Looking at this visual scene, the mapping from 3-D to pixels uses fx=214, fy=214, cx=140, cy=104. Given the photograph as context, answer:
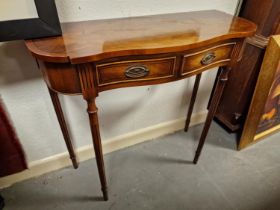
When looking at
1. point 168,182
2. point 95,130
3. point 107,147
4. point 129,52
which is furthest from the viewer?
point 107,147

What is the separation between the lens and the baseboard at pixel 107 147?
→ 1.14 meters

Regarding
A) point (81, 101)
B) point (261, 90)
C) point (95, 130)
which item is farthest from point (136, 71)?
point (261, 90)

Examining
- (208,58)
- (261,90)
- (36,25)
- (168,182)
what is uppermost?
(36,25)

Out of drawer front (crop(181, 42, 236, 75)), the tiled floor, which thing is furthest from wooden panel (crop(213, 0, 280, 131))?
drawer front (crop(181, 42, 236, 75))

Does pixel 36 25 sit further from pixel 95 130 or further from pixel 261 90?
pixel 261 90

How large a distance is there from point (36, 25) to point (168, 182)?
0.98 metres

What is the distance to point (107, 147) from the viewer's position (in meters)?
1.32

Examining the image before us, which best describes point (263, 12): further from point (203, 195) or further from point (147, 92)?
point (203, 195)

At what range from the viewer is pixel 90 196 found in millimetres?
1102

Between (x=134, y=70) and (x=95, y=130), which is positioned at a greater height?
(x=134, y=70)

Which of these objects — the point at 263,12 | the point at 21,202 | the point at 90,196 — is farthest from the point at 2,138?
the point at 263,12

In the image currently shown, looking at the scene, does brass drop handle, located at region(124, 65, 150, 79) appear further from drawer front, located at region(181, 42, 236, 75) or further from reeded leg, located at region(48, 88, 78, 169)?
reeded leg, located at region(48, 88, 78, 169)

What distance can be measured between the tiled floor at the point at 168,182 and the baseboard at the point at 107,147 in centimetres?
3

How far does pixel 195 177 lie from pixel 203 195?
0.36 ft
